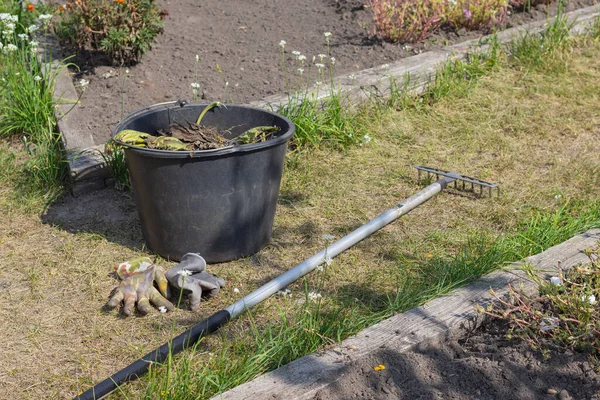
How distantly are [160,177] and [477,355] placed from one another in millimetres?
1447

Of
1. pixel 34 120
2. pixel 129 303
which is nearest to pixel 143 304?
pixel 129 303

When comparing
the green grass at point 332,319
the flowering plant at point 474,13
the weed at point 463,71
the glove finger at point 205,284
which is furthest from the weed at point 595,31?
the glove finger at point 205,284

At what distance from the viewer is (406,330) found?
2.46m

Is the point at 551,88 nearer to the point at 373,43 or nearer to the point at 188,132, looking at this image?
the point at 373,43

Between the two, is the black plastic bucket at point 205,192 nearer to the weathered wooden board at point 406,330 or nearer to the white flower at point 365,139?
the weathered wooden board at point 406,330

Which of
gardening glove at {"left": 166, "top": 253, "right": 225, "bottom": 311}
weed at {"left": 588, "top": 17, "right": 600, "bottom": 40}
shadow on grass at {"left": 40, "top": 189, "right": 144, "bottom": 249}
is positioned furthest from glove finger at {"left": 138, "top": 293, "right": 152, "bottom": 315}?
weed at {"left": 588, "top": 17, "right": 600, "bottom": 40}

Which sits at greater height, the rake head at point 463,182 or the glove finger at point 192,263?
the glove finger at point 192,263

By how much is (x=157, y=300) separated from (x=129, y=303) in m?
0.11

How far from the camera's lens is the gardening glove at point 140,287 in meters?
2.81

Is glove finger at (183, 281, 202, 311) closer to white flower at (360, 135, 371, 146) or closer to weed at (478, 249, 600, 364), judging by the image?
weed at (478, 249, 600, 364)

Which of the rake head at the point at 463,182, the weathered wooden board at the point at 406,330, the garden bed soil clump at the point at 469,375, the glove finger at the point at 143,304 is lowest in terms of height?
the rake head at the point at 463,182

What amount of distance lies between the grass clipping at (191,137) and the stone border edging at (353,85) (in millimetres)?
645

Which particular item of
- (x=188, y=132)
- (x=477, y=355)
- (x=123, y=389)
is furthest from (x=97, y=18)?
(x=477, y=355)

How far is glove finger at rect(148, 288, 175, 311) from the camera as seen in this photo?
2846 millimetres
